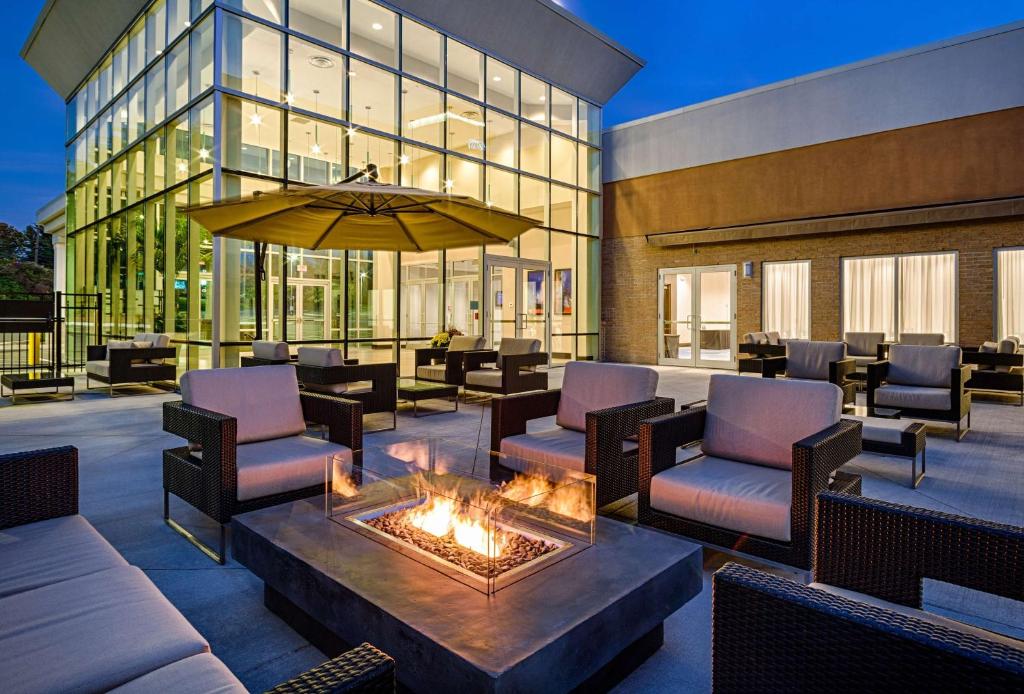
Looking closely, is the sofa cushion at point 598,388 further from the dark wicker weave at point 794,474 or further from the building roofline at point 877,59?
the building roofline at point 877,59

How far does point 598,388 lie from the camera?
13.0ft

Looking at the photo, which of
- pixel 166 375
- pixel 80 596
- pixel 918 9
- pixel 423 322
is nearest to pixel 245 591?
pixel 80 596

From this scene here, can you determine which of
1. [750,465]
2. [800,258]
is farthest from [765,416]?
[800,258]

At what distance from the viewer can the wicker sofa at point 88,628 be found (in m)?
1.20

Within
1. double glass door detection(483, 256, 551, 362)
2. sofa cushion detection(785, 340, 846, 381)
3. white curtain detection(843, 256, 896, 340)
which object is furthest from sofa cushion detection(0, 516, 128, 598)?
white curtain detection(843, 256, 896, 340)

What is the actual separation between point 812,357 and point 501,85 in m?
9.32

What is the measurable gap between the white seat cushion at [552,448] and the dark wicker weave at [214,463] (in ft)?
3.05

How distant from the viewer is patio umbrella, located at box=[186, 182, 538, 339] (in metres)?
5.12

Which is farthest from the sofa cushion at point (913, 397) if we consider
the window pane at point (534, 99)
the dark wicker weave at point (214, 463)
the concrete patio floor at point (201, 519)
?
the window pane at point (534, 99)

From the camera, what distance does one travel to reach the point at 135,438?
582cm

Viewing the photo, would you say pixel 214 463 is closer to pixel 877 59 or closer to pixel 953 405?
pixel 953 405

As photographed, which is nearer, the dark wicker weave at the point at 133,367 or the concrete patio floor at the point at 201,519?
the concrete patio floor at the point at 201,519

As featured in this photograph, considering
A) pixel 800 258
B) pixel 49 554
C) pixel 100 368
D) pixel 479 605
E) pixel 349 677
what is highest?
pixel 800 258

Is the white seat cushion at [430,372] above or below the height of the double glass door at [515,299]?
below
